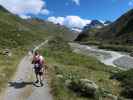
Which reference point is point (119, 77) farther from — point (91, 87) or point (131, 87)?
point (91, 87)

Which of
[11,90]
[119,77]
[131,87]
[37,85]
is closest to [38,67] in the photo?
[37,85]

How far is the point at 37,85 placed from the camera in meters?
20.5

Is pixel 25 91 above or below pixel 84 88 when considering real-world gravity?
below

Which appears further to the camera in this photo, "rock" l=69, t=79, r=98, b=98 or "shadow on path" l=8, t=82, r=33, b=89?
"shadow on path" l=8, t=82, r=33, b=89

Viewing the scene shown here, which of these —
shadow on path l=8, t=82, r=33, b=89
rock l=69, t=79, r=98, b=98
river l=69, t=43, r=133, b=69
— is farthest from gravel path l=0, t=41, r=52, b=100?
river l=69, t=43, r=133, b=69

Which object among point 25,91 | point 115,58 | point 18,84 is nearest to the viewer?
point 25,91

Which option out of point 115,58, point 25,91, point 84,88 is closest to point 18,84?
point 25,91

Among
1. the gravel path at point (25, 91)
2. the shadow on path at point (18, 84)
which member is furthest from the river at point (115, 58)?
the gravel path at point (25, 91)

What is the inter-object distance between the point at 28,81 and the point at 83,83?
16.4 ft

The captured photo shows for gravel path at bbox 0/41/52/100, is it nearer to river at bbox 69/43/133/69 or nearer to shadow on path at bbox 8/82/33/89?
shadow on path at bbox 8/82/33/89

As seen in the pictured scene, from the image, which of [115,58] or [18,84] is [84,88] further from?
[115,58]

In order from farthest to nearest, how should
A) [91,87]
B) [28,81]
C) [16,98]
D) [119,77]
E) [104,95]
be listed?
[119,77] → [28,81] → [104,95] → [91,87] → [16,98]

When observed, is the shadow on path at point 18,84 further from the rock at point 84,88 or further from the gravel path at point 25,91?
the rock at point 84,88

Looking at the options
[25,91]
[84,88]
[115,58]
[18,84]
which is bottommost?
[25,91]
